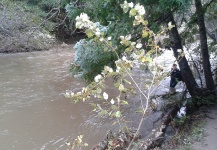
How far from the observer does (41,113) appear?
955 cm

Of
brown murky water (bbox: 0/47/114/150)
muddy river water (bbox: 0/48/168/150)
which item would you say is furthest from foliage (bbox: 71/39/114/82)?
brown murky water (bbox: 0/47/114/150)

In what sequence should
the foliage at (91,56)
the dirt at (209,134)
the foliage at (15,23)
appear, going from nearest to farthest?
the dirt at (209,134), the foliage at (91,56), the foliage at (15,23)

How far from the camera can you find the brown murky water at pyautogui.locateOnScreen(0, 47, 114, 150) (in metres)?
7.70

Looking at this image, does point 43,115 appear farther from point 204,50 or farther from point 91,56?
point 204,50

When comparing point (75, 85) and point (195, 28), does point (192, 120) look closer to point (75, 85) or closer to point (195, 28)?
point (195, 28)

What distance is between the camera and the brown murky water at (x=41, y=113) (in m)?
7.70

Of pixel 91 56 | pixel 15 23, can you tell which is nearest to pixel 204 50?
pixel 91 56

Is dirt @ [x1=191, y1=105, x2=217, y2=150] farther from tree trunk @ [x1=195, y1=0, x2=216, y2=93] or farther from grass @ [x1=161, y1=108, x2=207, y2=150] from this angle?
tree trunk @ [x1=195, y1=0, x2=216, y2=93]

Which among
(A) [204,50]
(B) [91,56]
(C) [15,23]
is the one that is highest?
(C) [15,23]

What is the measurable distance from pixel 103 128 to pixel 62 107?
2407 mm

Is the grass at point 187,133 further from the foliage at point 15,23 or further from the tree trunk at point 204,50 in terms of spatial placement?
the foliage at point 15,23

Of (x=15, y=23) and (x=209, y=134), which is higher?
(x=15, y=23)

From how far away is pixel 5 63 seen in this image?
1712 centimetres

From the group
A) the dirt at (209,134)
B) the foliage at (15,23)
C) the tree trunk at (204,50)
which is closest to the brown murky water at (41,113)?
the dirt at (209,134)
